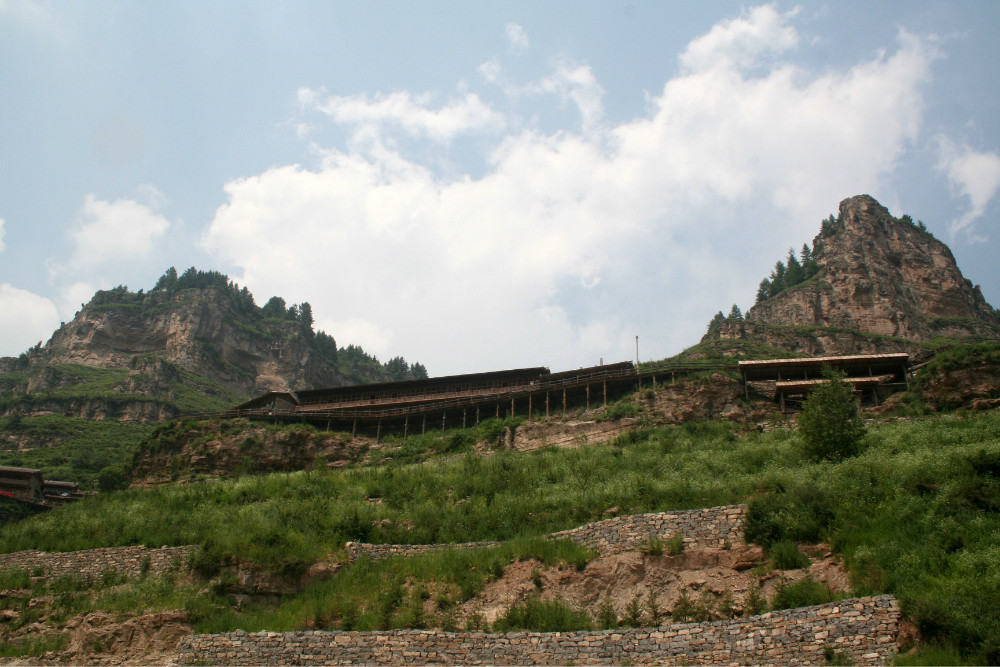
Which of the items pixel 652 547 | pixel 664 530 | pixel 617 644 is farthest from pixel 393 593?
pixel 664 530

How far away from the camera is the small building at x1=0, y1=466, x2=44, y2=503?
1630 inches

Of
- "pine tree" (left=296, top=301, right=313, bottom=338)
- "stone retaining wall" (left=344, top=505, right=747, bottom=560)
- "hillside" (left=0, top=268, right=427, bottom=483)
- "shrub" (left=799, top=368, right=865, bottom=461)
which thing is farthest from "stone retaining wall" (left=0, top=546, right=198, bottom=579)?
"pine tree" (left=296, top=301, right=313, bottom=338)

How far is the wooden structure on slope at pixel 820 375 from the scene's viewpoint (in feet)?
118

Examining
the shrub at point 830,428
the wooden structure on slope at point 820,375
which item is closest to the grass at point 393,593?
the shrub at point 830,428

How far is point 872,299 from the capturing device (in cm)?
7525

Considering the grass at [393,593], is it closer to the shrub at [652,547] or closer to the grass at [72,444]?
the shrub at [652,547]

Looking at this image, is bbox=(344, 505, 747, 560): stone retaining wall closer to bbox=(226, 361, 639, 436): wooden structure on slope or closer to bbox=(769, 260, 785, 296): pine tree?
bbox=(226, 361, 639, 436): wooden structure on slope

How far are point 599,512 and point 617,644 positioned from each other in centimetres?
744

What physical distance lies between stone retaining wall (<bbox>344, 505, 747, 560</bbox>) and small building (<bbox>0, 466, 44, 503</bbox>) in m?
37.3

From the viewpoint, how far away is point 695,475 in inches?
949

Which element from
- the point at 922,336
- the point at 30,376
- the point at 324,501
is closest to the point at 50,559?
the point at 324,501

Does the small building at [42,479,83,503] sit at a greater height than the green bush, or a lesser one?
greater

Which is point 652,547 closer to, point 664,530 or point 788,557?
point 664,530

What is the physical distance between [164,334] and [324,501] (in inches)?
4004
